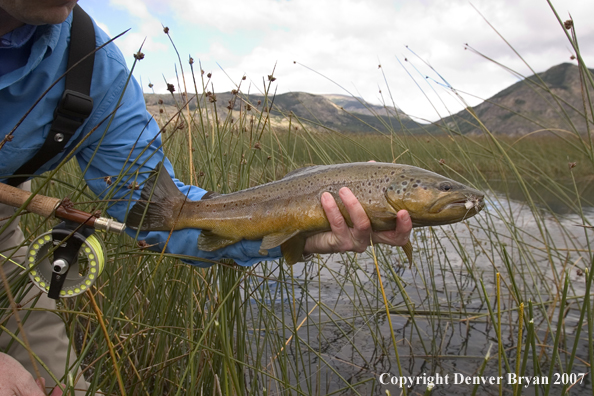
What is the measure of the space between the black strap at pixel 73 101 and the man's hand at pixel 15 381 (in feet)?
3.24

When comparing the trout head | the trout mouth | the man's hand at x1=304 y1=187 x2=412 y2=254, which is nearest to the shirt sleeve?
the man's hand at x1=304 y1=187 x2=412 y2=254

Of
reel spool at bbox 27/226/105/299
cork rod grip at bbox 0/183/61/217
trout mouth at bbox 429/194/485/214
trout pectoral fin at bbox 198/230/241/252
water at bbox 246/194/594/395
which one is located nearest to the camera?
reel spool at bbox 27/226/105/299

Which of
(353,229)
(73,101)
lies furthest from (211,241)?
(73,101)

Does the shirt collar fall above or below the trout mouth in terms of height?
above

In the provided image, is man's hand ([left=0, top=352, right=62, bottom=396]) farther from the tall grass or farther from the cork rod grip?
the tall grass

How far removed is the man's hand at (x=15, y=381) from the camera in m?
1.72

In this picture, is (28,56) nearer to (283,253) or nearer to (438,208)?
(283,253)

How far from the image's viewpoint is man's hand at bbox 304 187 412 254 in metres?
2.26

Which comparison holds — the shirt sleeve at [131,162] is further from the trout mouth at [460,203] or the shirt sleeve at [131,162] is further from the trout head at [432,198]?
the trout mouth at [460,203]

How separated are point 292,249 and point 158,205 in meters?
0.79

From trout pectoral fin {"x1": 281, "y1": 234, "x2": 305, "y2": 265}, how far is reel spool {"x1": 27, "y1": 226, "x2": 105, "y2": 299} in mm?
981

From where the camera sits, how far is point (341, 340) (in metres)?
4.52

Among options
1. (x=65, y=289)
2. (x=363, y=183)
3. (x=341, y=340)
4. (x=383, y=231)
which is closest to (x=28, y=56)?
(x=65, y=289)

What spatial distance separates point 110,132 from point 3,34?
0.71 metres
